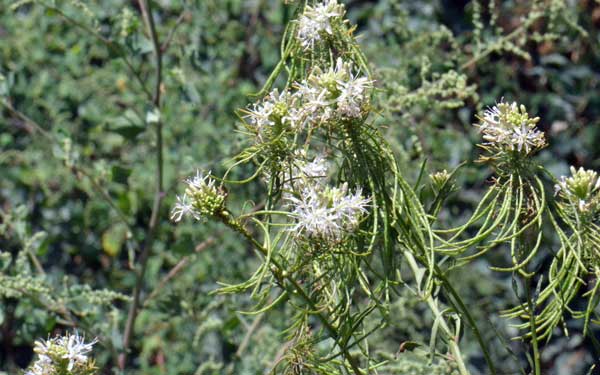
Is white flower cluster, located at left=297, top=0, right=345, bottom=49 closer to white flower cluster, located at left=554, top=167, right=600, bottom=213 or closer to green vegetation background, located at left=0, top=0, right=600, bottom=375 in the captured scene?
white flower cluster, located at left=554, top=167, right=600, bottom=213

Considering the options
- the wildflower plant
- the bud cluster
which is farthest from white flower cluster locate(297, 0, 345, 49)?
the bud cluster

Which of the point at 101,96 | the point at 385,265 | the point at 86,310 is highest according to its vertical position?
the point at 101,96

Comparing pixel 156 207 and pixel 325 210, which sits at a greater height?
pixel 156 207

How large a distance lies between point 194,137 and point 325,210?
120 centimetres

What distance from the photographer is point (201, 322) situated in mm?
1330

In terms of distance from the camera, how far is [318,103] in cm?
54

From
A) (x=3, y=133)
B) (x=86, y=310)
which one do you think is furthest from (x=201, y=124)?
(x=86, y=310)

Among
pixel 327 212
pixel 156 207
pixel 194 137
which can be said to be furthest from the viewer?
pixel 194 137

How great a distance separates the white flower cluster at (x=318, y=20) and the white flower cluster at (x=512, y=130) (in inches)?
4.8

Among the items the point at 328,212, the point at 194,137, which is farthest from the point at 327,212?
the point at 194,137

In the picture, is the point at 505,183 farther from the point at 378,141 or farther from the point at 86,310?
the point at 86,310

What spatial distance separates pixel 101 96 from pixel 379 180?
4.73ft

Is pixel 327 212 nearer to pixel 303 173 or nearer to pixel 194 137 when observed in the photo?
pixel 303 173

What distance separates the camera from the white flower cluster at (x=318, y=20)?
0.58 m
